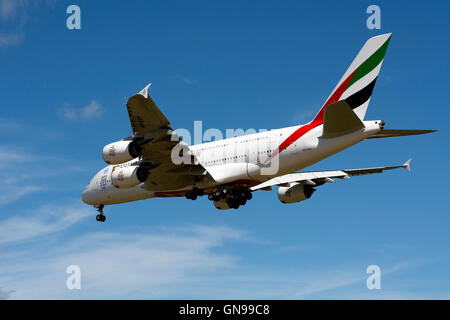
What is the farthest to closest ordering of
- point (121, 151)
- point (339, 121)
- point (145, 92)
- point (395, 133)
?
1. point (121, 151)
2. point (395, 133)
3. point (339, 121)
4. point (145, 92)

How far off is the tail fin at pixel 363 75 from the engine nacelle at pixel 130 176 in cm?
928

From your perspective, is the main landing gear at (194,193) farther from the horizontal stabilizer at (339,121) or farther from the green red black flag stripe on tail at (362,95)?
the green red black flag stripe on tail at (362,95)

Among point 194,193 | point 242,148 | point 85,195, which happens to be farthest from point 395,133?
point 85,195

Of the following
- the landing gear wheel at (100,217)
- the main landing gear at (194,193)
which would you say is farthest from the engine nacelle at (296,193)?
the landing gear wheel at (100,217)

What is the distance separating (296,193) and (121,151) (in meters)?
11.8

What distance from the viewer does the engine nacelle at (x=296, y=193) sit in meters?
36.2

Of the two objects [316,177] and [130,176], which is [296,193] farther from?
[130,176]

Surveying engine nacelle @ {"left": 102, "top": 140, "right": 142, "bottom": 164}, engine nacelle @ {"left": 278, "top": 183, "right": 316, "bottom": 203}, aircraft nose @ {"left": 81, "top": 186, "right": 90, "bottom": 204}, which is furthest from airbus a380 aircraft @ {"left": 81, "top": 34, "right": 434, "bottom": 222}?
aircraft nose @ {"left": 81, "top": 186, "right": 90, "bottom": 204}

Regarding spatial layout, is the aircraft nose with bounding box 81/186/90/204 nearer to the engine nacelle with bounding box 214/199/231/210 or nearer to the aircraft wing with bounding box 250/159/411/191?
the engine nacelle with bounding box 214/199/231/210

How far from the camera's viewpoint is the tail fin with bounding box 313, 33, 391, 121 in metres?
29.9

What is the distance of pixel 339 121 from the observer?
27.7 meters
